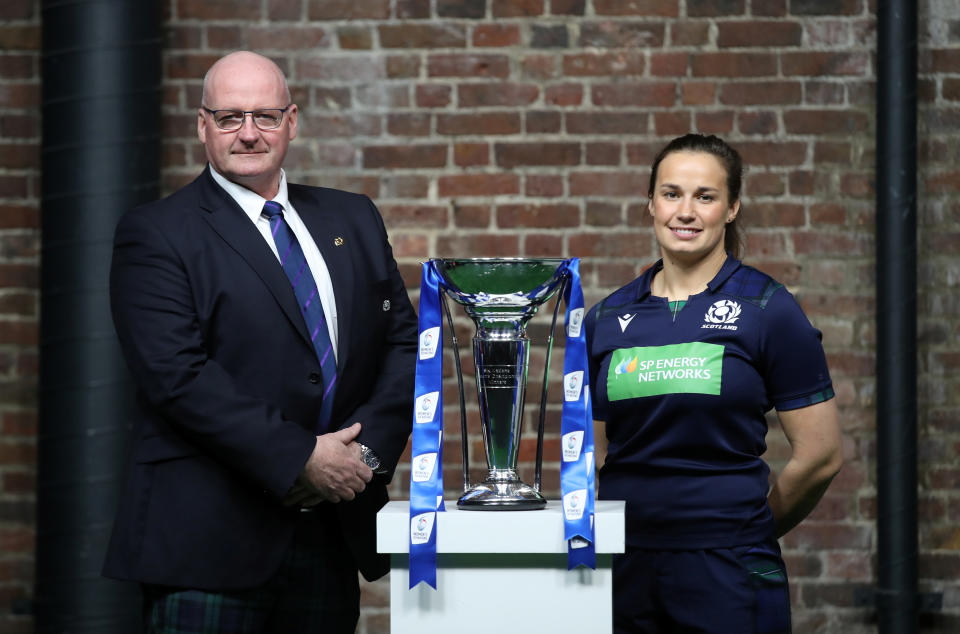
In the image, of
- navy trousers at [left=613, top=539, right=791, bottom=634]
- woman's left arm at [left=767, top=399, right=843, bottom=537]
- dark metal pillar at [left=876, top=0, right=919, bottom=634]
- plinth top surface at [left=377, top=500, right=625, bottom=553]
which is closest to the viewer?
plinth top surface at [left=377, top=500, right=625, bottom=553]

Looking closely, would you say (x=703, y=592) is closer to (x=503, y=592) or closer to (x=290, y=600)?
(x=503, y=592)

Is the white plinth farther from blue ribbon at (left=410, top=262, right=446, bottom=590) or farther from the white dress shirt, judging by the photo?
the white dress shirt

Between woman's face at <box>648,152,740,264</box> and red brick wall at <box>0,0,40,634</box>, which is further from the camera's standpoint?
red brick wall at <box>0,0,40,634</box>

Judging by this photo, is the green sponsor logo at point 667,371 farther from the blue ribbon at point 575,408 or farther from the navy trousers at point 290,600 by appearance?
the navy trousers at point 290,600

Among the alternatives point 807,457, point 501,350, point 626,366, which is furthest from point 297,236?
point 807,457

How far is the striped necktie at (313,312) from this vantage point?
1.95m

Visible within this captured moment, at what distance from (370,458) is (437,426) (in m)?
0.28

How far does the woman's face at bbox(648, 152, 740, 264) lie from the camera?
6.27ft

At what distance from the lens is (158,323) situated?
185 cm

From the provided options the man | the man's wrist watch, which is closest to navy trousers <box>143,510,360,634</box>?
the man

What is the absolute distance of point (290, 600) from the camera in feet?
6.44

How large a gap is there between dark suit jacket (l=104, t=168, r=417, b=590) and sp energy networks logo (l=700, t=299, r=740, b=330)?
545 millimetres

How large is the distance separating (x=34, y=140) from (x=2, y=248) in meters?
0.28

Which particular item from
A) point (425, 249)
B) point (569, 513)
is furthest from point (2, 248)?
point (569, 513)
